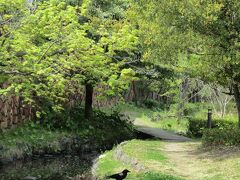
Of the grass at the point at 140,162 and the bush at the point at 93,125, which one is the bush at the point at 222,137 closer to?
the grass at the point at 140,162

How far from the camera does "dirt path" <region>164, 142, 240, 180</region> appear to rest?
14.8 metres

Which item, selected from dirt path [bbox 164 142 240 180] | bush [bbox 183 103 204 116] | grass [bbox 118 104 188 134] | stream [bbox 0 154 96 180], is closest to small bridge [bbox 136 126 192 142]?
grass [bbox 118 104 188 134]

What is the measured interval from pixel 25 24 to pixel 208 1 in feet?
24.6

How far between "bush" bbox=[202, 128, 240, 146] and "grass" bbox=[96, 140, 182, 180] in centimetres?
280

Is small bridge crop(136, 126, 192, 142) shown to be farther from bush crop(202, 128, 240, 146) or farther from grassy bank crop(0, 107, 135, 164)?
bush crop(202, 128, 240, 146)

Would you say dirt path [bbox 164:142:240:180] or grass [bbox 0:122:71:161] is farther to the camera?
grass [bbox 0:122:71:161]

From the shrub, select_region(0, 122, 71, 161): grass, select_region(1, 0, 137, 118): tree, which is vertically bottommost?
select_region(0, 122, 71, 161): grass

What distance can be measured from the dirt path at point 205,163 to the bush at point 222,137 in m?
0.67

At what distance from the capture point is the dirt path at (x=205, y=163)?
48.5 feet

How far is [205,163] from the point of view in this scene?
1730 centimetres

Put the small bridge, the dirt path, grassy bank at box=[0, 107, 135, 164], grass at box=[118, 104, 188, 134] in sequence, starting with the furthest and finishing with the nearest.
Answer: grass at box=[118, 104, 188, 134] → the small bridge → grassy bank at box=[0, 107, 135, 164] → the dirt path

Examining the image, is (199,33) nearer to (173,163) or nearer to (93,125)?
(173,163)

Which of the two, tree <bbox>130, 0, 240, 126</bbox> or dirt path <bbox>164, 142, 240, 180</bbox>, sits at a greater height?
tree <bbox>130, 0, 240, 126</bbox>

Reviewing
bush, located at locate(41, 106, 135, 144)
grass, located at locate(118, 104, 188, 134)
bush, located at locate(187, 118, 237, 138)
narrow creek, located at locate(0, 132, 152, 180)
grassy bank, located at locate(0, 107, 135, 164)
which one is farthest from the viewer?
grass, located at locate(118, 104, 188, 134)
